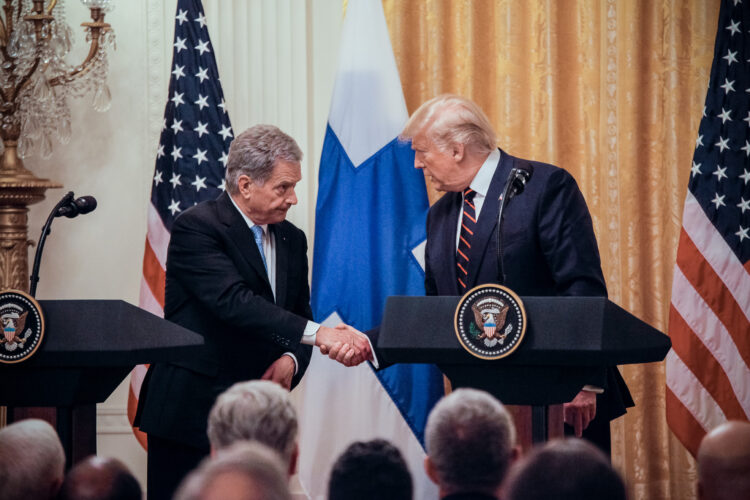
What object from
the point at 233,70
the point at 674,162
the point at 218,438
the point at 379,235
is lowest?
the point at 218,438

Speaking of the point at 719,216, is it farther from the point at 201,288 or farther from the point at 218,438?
the point at 218,438

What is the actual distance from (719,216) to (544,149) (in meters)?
0.92

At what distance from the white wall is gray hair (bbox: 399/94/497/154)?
1.45 meters

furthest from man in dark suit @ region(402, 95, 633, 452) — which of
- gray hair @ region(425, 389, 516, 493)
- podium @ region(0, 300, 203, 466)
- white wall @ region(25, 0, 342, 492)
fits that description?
white wall @ region(25, 0, 342, 492)

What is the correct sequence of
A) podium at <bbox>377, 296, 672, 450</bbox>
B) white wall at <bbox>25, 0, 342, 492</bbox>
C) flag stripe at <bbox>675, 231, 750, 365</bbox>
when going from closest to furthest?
podium at <bbox>377, 296, 672, 450</bbox>
flag stripe at <bbox>675, 231, 750, 365</bbox>
white wall at <bbox>25, 0, 342, 492</bbox>

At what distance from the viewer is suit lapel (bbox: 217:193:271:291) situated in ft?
11.6

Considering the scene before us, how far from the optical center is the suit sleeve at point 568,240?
327cm

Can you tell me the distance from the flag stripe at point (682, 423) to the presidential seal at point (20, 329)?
327 centimetres

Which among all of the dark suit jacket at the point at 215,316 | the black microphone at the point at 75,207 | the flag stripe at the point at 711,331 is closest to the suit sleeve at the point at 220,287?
the dark suit jacket at the point at 215,316

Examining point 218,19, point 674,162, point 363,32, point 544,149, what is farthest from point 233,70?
point 674,162

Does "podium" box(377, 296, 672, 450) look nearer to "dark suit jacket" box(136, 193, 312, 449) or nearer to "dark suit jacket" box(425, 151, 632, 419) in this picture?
"dark suit jacket" box(425, 151, 632, 419)

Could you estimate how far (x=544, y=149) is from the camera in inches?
198

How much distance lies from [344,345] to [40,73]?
6.78ft

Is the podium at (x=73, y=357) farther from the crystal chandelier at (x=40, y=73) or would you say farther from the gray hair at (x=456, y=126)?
the crystal chandelier at (x=40, y=73)
